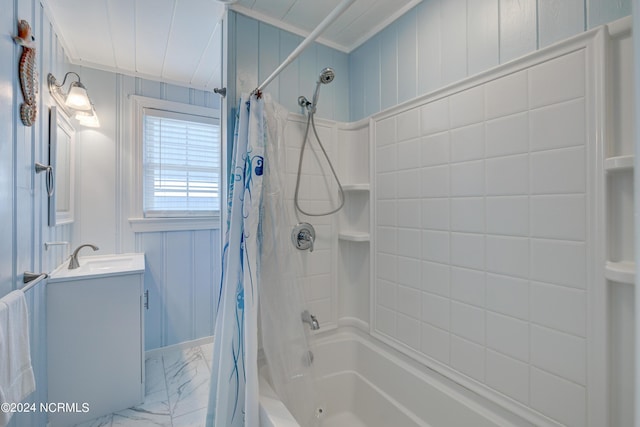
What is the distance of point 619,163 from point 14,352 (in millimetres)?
1854

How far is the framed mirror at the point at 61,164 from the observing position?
150cm

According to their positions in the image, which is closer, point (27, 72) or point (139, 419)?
point (27, 72)

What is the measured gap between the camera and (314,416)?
4.34 feet

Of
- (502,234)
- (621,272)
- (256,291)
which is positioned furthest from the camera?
(256,291)

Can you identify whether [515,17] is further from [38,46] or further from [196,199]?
[196,199]

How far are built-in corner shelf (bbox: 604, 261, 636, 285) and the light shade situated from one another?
2644 mm

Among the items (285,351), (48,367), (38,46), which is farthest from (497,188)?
(48,367)

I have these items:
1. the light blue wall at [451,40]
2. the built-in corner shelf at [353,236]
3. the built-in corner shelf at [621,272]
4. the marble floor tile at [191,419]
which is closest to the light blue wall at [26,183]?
the marble floor tile at [191,419]

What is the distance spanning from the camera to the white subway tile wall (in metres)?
0.88

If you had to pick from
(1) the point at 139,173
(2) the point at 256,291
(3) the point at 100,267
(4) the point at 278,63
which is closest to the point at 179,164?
(1) the point at 139,173

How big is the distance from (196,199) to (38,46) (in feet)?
4.48

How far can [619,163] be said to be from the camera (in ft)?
2.49

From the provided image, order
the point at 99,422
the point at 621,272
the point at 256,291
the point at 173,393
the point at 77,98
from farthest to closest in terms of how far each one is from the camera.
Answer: the point at 173,393
the point at 77,98
the point at 99,422
the point at 256,291
the point at 621,272

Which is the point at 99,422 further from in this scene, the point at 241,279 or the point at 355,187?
the point at 355,187
